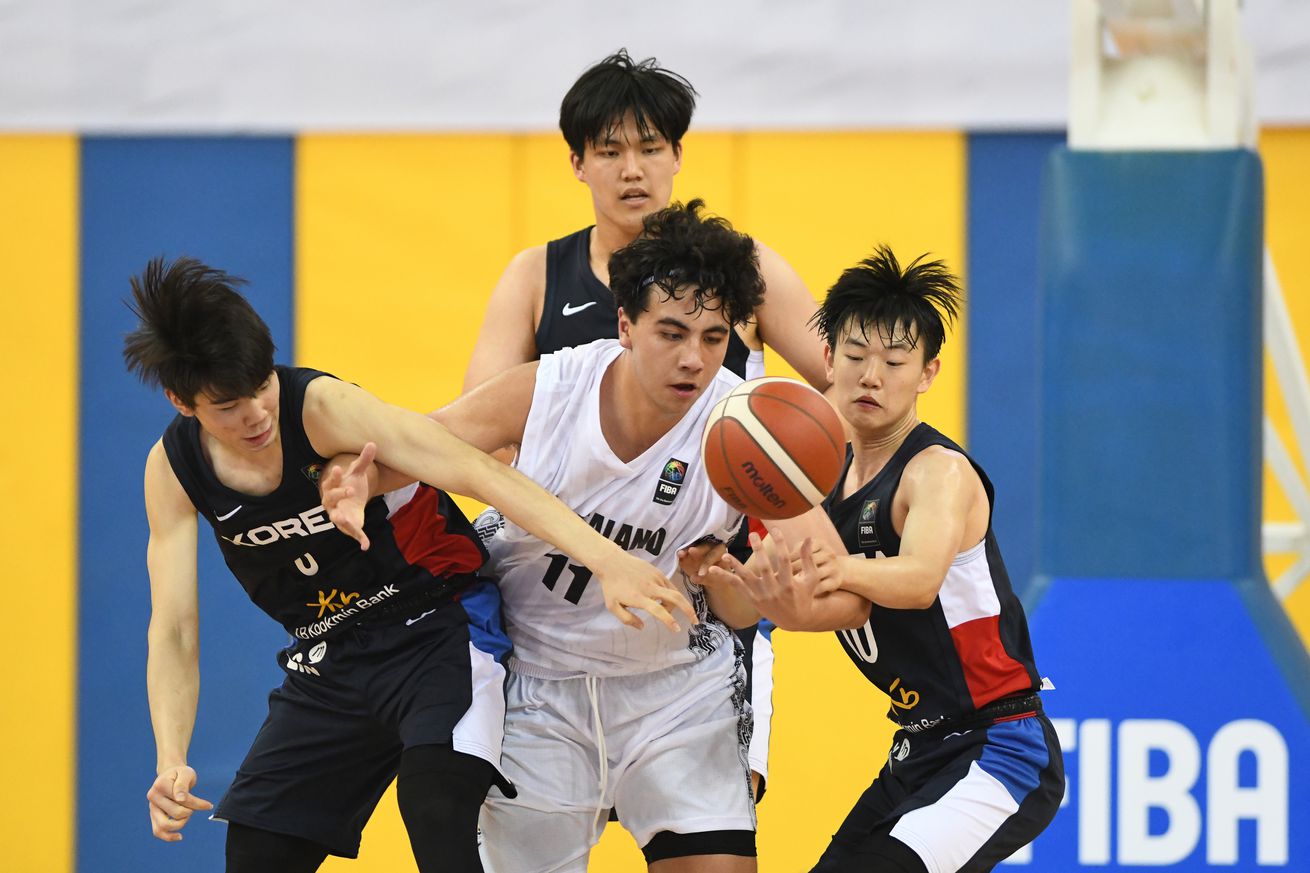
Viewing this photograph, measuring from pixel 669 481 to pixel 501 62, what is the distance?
378 cm

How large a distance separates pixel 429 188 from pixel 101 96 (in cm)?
151

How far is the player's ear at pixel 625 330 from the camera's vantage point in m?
3.55

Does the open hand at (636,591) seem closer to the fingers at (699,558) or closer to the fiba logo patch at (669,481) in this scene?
the fingers at (699,558)

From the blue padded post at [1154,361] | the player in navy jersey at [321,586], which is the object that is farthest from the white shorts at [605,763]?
the blue padded post at [1154,361]

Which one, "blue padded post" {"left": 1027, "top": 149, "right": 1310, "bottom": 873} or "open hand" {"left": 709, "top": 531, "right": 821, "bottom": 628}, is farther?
"blue padded post" {"left": 1027, "top": 149, "right": 1310, "bottom": 873}

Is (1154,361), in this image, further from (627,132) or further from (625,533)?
(625,533)

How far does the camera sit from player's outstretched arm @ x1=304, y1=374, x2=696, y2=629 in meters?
3.22

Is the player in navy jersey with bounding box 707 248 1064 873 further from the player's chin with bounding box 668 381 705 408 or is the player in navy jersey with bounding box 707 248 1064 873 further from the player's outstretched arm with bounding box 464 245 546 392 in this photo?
the player's outstretched arm with bounding box 464 245 546 392

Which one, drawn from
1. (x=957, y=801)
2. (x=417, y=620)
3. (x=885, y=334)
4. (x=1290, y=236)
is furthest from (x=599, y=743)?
(x=1290, y=236)

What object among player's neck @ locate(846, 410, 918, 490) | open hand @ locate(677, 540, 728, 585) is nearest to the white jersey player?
open hand @ locate(677, 540, 728, 585)

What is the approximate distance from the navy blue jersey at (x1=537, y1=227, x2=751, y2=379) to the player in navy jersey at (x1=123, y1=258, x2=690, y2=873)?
623 millimetres

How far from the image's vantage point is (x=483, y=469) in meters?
3.44

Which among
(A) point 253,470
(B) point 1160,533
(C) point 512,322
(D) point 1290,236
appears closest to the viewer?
(A) point 253,470

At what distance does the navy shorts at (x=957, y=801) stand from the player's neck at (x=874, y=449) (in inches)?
24.0
